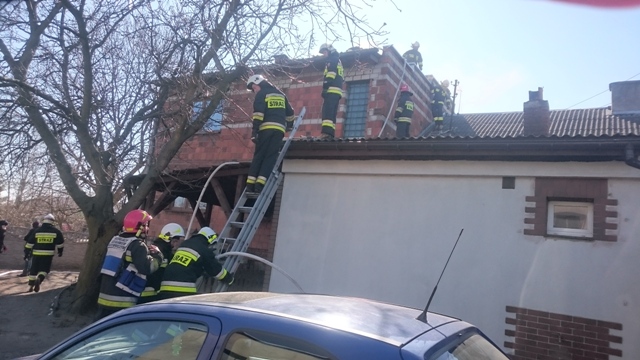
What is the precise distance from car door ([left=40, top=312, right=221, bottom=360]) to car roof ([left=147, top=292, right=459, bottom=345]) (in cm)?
12

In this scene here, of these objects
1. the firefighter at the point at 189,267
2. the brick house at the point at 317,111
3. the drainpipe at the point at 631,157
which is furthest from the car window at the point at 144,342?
the brick house at the point at 317,111

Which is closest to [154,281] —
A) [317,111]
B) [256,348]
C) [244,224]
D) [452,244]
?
[244,224]

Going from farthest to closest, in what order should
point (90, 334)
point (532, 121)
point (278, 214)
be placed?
point (532, 121), point (278, 214), point (90, 334)

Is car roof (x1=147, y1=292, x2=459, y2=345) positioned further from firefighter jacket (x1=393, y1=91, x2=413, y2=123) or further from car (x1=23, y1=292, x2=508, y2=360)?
firefighter jacket (x1=393, y1=91, x2=413, y2=123)

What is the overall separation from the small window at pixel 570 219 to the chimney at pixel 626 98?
9.24 metres

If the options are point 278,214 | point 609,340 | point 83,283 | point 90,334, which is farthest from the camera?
point 83,283

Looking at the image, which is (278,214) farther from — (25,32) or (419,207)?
(25,32)

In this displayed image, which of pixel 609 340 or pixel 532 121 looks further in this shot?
pixel 532 121

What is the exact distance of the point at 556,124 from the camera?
13.9 meters

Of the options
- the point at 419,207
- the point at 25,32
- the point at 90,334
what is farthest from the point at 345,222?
the point at 25,32

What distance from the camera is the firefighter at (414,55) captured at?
700 inches

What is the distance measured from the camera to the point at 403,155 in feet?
25.0

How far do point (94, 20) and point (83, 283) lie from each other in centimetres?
477

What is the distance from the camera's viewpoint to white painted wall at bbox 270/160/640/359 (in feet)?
20.2
